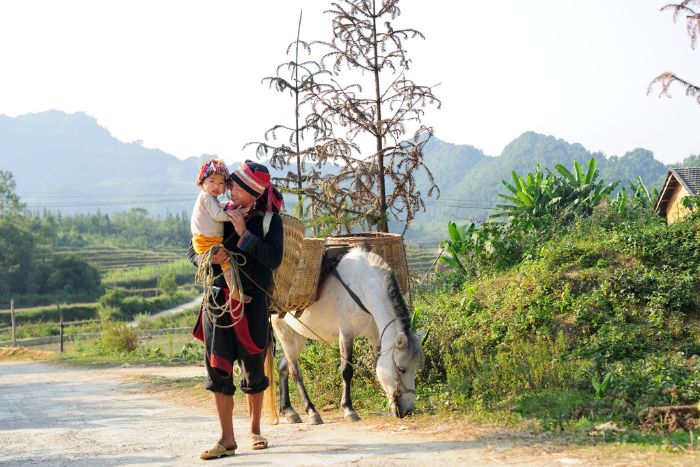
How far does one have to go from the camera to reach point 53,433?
6672mm

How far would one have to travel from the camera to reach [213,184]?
4984mm

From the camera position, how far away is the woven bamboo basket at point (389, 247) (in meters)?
6.89

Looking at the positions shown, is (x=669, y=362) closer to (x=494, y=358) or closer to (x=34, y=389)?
(x=494, y=358)

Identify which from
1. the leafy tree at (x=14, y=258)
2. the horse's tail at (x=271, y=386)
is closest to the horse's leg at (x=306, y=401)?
the horse's tail at (x=271, y=386)

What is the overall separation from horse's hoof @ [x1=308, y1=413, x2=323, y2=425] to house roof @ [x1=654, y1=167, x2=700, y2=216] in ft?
49.4

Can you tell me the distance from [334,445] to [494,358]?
2360mm

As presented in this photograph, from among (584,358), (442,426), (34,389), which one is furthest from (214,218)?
(34,389)

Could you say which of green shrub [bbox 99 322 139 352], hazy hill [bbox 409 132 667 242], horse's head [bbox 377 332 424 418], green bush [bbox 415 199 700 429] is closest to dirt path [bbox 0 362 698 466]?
horse's head [bbox 377 332 424 418]

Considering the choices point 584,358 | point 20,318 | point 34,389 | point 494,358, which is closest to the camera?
point 584,358

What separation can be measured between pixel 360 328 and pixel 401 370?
2.41 ft

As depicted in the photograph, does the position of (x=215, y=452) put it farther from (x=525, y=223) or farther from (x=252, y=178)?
(x=525, y=223)

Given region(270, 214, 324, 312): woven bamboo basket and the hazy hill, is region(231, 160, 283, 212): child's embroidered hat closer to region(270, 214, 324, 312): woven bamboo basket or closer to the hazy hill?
region(270, 214, 324, 312): woven bamboo basket

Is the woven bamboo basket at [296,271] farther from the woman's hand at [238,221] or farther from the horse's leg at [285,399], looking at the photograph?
the horse's leg at [285,399]

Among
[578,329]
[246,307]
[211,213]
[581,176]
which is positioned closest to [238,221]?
[211,213]
